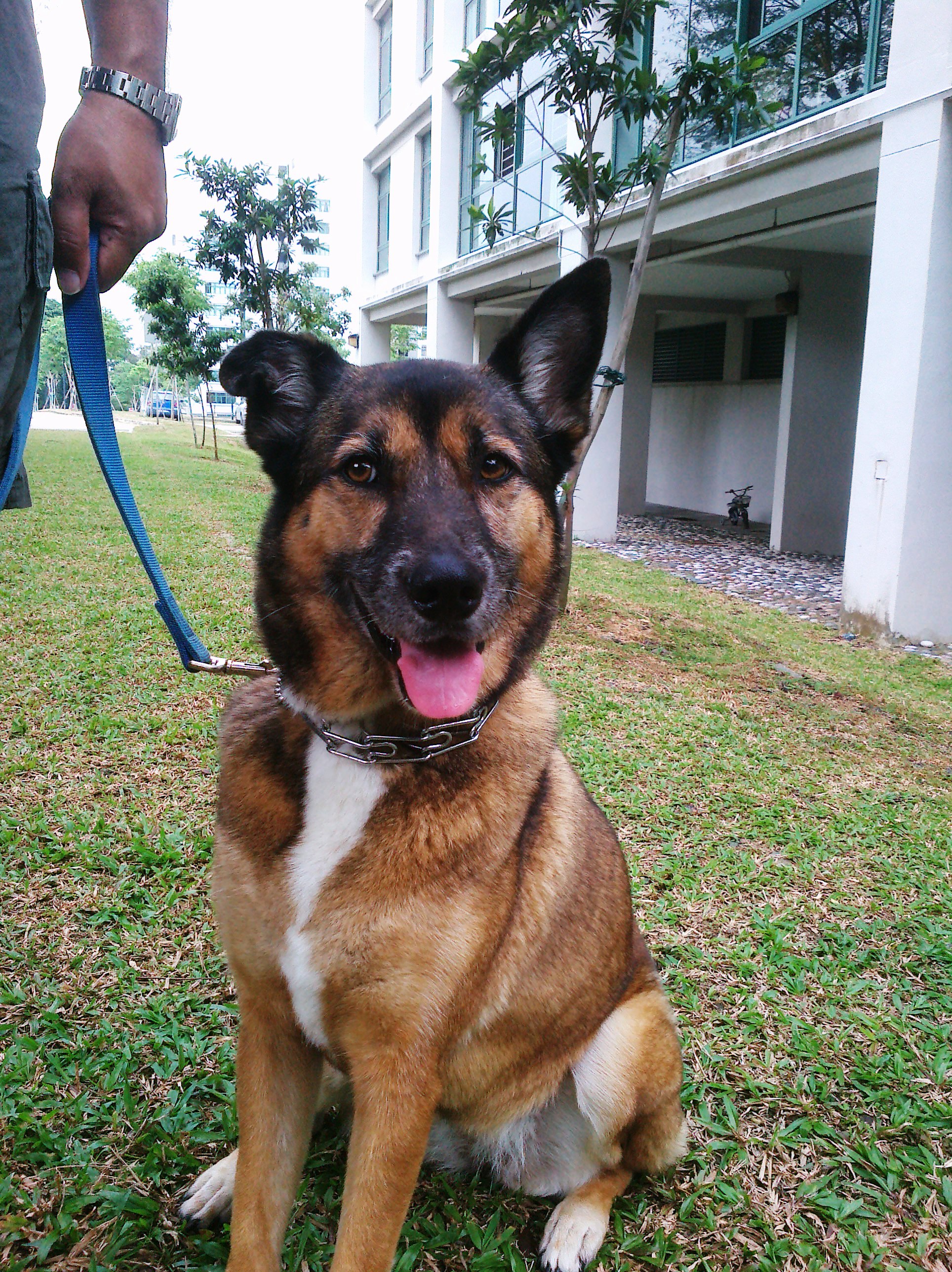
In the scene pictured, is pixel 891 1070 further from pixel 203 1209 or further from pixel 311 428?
pixel 311 428

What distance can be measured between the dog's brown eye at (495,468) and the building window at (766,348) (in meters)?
16.2

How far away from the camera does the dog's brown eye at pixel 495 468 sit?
1993 millimetres

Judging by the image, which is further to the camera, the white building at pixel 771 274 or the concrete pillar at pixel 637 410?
the concrete pillar at pixel 637 410

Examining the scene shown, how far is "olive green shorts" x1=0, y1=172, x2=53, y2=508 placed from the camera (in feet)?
4.65

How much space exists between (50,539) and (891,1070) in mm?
8890

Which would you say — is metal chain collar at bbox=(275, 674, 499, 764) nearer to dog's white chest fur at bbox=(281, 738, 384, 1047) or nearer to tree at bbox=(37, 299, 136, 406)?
dog's white chest fur at bbox=(281, 738, 384, 1047)

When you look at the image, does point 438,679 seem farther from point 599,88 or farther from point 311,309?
point 311,309

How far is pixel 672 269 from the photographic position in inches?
553

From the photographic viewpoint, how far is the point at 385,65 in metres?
23.9

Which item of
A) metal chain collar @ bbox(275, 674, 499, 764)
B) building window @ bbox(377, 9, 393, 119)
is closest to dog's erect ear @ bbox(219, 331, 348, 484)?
metal chain collar @ bbox(275, 674, 499, 764)

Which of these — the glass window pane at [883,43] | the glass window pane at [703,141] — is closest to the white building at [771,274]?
the glass window pane at [883,43]

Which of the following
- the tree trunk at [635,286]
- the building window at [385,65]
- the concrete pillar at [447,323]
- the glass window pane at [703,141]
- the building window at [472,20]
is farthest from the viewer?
the building window at [385,65]

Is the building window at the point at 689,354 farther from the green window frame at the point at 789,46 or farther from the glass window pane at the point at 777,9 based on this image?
the glass window pane at the point at 777,9

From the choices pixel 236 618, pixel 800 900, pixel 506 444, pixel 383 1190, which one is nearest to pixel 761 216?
pixel 236 618
